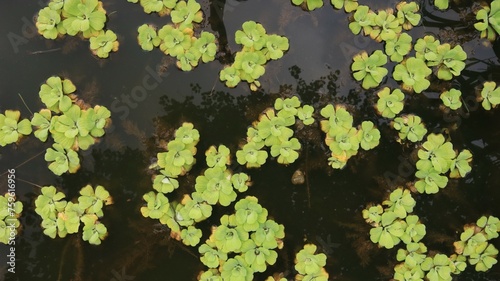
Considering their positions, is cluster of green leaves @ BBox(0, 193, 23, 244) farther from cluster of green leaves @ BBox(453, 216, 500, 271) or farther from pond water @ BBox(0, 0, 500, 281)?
cluster of green leaves @ BBox(453, 216, 500, 271)

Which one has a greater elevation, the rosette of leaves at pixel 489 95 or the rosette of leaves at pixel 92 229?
the rosette of leaves at pixel 489 95

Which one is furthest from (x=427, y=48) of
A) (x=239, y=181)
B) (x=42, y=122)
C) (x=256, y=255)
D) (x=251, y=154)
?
(x=42, y=122)

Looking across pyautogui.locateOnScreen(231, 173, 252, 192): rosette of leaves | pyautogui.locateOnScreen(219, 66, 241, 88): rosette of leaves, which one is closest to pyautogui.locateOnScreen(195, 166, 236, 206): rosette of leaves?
pyautogui.locateOnScreen(231, 173, 252, 192): rosette of leaves

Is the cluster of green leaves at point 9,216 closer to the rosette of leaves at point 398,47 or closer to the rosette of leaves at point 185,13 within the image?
the rosette of leaves at point 185,13

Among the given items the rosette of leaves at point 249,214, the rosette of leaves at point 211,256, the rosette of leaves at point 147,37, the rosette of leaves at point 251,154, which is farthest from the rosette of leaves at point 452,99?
the rosette of leaves at point 147,37

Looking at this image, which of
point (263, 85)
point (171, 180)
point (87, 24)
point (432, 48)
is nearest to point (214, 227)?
point (171, 180)

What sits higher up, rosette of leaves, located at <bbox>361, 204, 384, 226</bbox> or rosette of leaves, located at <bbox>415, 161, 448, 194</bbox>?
rosette of leaves, located at <bbox>415, 161, 448, 194</bbox>

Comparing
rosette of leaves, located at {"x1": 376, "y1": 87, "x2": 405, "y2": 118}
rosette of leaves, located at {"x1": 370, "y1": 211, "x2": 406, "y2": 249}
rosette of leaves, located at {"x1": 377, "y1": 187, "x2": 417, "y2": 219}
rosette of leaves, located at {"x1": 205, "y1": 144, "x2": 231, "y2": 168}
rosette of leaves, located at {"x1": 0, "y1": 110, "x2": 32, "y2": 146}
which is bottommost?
rosette of leaves, located at {"x1": 370, "y1": 211, "x2": 406, "y2": 249}
